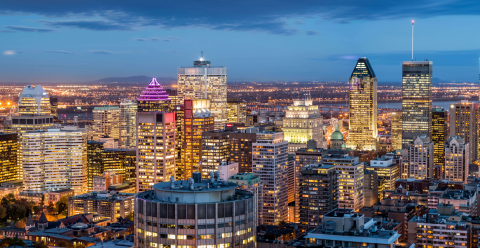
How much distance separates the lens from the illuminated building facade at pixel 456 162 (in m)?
170

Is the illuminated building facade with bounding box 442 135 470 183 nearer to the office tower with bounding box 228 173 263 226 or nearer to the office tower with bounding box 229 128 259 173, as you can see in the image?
the office tower with bounding box 229 128 259 173

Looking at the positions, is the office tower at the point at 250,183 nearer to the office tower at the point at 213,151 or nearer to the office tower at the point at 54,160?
the office tower at the point at 213,151

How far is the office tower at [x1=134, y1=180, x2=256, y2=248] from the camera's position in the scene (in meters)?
46.9

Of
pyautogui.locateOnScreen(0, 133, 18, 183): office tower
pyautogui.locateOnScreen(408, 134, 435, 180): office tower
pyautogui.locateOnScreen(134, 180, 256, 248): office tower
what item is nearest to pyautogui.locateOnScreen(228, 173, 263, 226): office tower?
pyautogui.locateOnScreen(408, 134, 435, 180): office tower

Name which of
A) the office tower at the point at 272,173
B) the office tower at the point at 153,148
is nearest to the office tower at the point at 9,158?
the office tower at the point at 153,148

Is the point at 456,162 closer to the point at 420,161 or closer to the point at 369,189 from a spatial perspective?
the point at 420,161

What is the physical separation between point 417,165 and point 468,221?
7129 cm

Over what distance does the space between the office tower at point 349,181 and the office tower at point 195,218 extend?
283 feet

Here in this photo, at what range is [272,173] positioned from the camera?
13675 centimetres

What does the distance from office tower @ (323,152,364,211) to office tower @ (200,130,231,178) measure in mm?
22011

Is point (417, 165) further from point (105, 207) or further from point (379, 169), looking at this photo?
point (105, 207)

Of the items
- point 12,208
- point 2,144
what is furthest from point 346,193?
point 2,144

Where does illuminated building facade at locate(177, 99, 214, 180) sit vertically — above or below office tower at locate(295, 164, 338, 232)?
above

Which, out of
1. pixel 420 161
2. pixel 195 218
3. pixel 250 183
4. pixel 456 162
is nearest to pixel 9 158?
pixel 250 183
